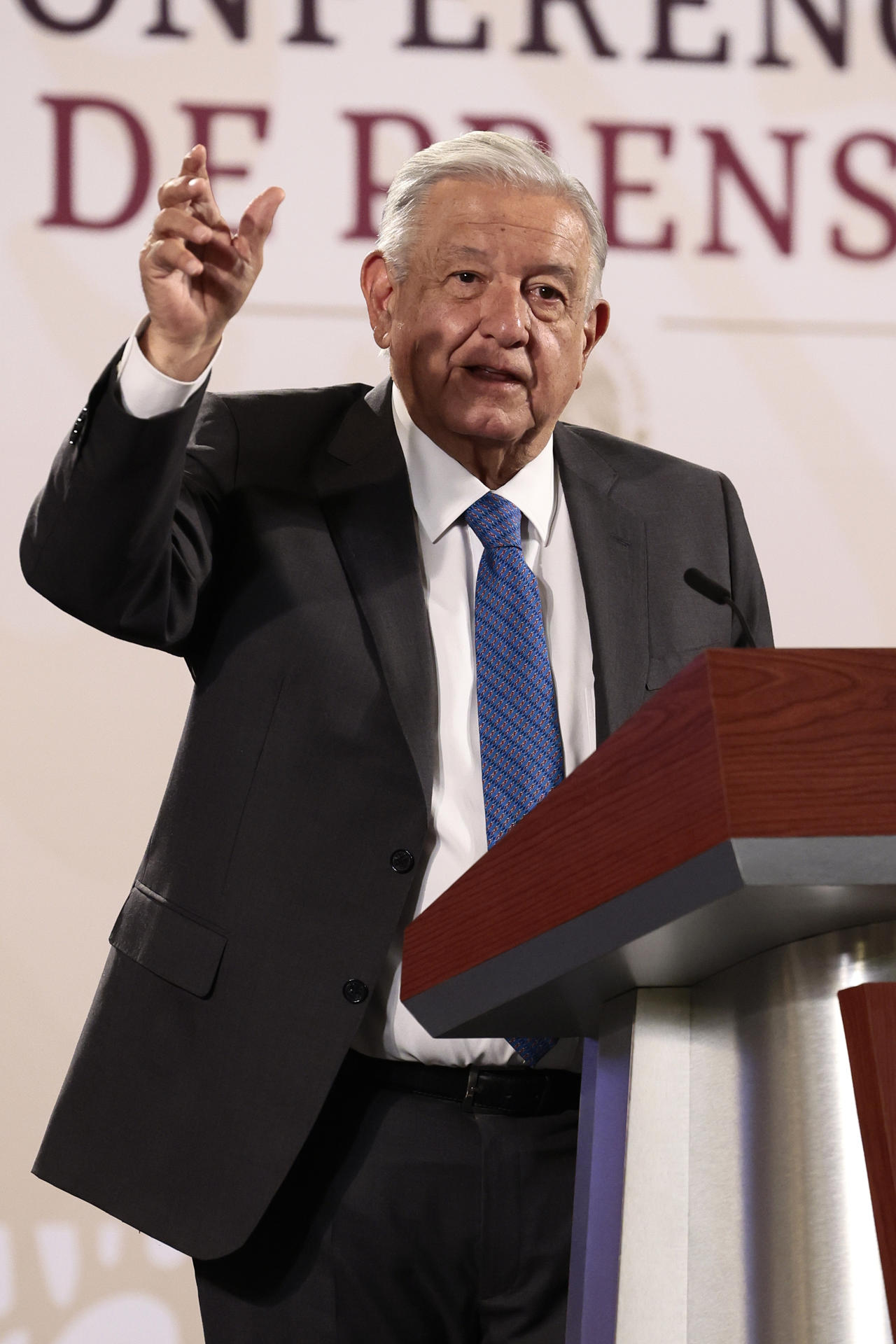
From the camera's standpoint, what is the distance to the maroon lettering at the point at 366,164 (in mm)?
2377

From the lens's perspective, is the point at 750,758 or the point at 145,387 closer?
the point at 750,758

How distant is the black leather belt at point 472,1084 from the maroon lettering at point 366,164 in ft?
4.61

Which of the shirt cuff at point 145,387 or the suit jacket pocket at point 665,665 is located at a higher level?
the suit jacket pocket at point 665,665

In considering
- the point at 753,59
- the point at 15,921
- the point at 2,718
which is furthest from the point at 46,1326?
the point at 753,59

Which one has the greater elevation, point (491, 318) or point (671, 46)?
point (671, 46)

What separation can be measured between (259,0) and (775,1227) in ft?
6.99

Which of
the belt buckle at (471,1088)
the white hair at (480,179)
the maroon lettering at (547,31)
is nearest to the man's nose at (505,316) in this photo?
the white hair at (480,179)

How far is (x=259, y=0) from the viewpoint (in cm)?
239

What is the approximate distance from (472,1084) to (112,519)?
56 cm

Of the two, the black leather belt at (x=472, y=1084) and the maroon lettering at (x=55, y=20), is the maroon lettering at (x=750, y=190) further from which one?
the black leather belt at (x=472, y=1084)

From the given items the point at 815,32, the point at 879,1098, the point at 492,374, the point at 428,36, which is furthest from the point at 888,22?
the point at 879,1098

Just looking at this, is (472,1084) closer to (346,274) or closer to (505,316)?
(505,316)

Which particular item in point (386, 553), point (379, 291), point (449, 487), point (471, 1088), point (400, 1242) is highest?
point (379, 291)

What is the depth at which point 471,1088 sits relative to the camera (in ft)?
4.44
